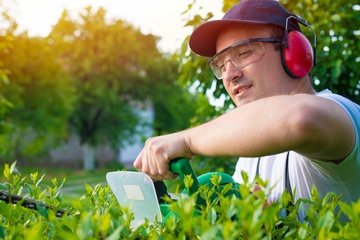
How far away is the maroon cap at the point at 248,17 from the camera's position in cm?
258

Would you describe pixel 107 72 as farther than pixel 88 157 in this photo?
No

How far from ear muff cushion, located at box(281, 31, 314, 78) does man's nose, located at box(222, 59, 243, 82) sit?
218mm

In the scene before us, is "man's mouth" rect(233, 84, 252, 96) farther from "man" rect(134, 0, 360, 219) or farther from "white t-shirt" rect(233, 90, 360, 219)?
"white t-shirt" rect(233, 90, 360, 219)

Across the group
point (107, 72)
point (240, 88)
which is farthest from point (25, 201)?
point (107, 72)

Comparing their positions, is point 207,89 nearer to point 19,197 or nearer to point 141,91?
point 19,197

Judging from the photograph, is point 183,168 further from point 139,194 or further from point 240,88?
point 240,88

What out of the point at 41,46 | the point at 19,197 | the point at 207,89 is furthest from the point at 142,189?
the point at 41,46

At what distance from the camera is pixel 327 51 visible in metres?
5.43

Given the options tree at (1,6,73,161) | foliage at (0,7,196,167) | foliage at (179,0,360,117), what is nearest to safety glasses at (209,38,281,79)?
foliage at (179,0,360,117)

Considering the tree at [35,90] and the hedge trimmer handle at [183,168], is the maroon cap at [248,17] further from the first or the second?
the tree at [35,90]

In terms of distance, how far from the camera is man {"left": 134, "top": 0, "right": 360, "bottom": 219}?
1.33 metres

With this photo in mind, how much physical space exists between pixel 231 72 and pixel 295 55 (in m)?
0.30

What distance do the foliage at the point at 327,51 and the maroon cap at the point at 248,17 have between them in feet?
8.05

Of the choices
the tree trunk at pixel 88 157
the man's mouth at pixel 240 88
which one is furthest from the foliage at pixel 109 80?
the man's mouth at pixel 240 88
